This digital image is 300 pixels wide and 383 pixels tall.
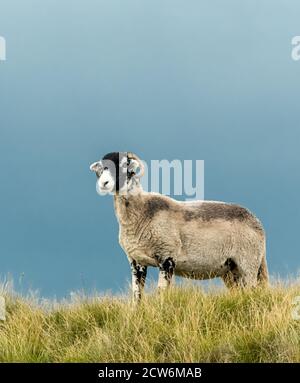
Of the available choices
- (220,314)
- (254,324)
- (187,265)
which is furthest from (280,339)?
(187,265)

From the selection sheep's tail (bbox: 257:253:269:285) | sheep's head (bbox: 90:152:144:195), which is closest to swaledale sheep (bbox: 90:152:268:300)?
sheep's head (bbox: 90:152:144:195)

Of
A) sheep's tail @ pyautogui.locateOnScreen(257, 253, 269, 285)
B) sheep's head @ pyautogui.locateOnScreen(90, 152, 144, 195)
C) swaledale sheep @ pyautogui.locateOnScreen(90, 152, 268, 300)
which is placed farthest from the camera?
sheep's tail @ pyautogui.locateOnScreen(257, 253, 269, 285)

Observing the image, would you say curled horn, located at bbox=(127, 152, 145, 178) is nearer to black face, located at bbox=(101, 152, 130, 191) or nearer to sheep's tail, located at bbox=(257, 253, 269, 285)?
black face, located at bbox=(101, 152, 130, 191)

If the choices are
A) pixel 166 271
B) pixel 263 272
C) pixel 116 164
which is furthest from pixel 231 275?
pixel 116 164

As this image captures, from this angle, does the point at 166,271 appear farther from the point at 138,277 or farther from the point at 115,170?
the point at 115,170

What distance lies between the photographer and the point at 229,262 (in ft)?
54.5

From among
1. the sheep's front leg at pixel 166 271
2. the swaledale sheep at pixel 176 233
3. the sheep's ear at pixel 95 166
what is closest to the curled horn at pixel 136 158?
the swaledale sheep at pixel 176 233

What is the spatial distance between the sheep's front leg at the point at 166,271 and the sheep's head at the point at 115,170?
167 centimetres

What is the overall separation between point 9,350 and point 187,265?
4391mm

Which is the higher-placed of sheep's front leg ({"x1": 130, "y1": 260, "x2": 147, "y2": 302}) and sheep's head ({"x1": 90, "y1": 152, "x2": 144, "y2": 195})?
sheep's head ({"x1": 90, "y1": 152, "x2": 144, "y2": 195})

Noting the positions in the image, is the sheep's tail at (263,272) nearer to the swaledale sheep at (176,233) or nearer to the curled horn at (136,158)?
the swaledale sheep at (176,233)

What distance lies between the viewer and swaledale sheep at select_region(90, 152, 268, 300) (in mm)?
14914

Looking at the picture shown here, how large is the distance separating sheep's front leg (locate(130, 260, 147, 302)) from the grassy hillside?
53cm

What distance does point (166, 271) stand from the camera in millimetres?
15133
